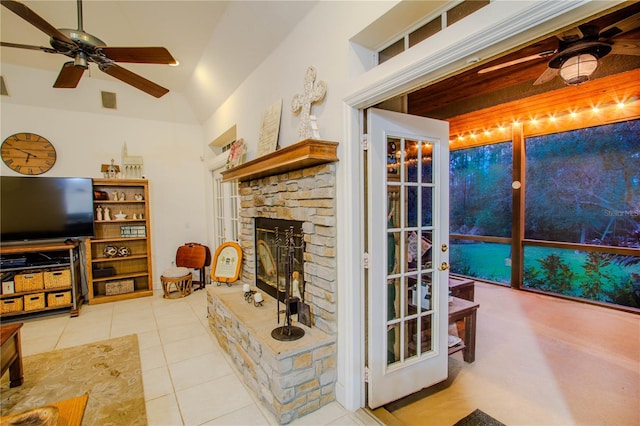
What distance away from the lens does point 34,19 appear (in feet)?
5.91

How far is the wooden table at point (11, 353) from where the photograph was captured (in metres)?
2.20

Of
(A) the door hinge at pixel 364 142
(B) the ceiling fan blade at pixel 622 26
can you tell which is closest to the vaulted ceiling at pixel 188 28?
(A) the door hinge at pixel 364 142

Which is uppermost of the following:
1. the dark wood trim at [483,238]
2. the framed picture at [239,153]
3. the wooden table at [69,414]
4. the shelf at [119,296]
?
the framed picture at [239,153]

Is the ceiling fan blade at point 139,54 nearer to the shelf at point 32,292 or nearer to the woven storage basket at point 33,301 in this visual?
the shelf at point 32,292

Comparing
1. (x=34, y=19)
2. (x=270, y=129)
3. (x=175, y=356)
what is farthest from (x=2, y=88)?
(x=175, y=356)

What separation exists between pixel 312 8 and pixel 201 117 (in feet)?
11.8

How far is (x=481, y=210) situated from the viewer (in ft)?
18.8

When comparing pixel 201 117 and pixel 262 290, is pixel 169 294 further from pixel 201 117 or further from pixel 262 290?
pixel 201 117

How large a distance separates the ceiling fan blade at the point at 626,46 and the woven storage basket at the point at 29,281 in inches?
252

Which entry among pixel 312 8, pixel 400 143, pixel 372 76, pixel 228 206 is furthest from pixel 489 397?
pixel 228 206

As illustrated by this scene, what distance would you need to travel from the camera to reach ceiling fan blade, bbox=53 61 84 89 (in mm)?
2410

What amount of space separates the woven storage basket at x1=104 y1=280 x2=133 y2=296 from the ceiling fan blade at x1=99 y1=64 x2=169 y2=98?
10.7ft

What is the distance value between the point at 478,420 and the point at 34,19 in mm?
3837

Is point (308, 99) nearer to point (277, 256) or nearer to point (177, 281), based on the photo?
point (277, 256)
